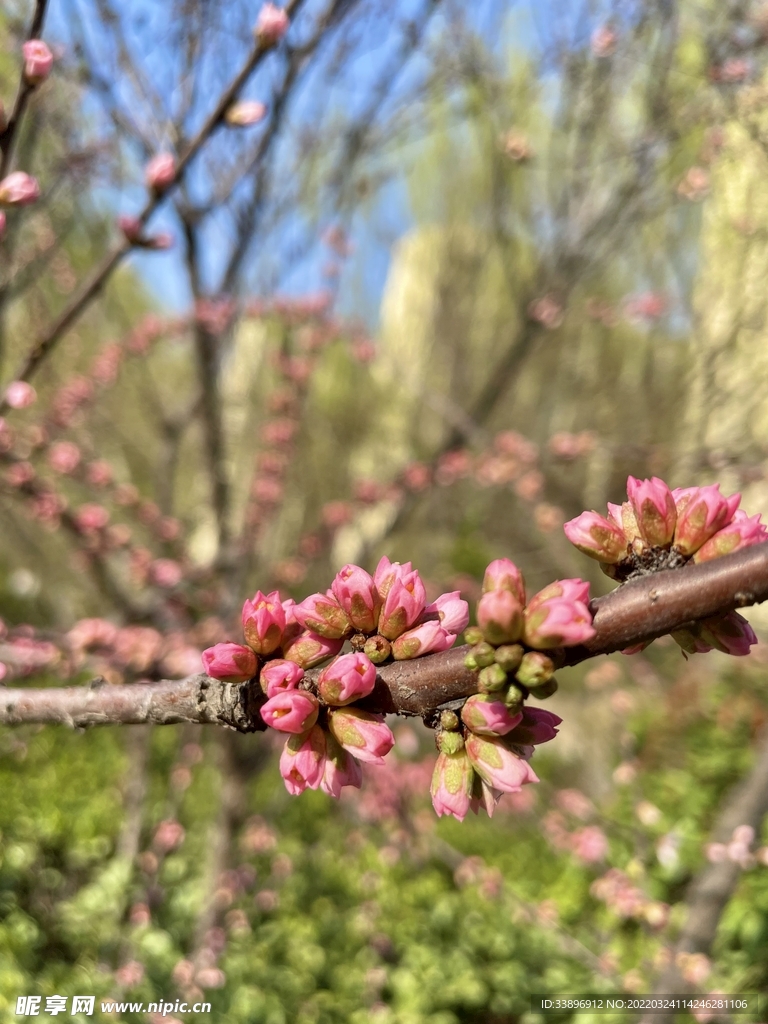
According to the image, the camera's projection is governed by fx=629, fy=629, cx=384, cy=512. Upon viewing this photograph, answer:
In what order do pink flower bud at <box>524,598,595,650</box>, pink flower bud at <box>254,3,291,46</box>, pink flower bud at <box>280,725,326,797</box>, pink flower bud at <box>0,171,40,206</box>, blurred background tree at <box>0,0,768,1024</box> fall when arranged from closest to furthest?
1. pink flower bud at <box>524,598,595,650</box>
2. pink flower bud at <box>280,725,326,797</box>
3. pink flower bud at <box>0,171,40,206</box>
4. pink flower bud at <box>254,3,291,46</box>
5. blurred background tree at <box>0,0,768,1024</box>

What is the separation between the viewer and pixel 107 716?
0.72m

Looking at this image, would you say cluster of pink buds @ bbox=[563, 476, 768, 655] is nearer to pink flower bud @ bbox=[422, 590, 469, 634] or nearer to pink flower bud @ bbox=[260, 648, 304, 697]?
pink flower bud @ bbox=[422, 590, 469, 634]

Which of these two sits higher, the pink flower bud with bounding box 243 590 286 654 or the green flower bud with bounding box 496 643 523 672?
the green flower bud with bounding box 496 643 523 672

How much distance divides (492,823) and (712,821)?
78.6 inches

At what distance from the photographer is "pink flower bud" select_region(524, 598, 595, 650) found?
58 centimetres

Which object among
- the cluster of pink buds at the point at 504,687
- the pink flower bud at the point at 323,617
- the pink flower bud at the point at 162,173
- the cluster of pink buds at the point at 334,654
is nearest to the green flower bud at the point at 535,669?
the cluster of pink buds at the point at 504,687

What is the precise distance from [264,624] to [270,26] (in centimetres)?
105

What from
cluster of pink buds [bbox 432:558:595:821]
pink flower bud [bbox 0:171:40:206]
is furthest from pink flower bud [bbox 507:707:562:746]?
pink flower bud [bbox 0:171:40:206]

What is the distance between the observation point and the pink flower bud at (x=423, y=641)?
67cm

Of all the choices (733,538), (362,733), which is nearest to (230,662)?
(362,733)

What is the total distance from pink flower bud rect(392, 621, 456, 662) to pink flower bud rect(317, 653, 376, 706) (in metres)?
0.05

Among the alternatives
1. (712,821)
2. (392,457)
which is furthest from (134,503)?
(392,457)

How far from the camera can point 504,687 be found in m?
0.61

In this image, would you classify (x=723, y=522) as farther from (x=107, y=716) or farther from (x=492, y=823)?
(x=492, y=823)
